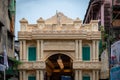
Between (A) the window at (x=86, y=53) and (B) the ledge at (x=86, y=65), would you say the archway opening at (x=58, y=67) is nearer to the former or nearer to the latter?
(A) the window at (x=86, y=53)

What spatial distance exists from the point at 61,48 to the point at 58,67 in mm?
13287

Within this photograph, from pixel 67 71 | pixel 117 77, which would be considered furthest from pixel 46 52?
pixel 117 77

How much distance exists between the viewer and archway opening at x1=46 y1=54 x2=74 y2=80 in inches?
1967

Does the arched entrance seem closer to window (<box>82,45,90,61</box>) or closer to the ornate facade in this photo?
the ornate facade

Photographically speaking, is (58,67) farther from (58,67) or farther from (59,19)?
(59,19)

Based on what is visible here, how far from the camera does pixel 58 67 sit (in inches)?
2322

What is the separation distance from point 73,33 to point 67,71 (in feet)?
39.9

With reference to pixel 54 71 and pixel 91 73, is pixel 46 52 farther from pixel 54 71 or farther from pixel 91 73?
pixel 54 71

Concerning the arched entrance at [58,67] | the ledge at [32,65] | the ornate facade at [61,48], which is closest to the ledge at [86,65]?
the ornate facade at [61,48]

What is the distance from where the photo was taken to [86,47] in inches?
1829

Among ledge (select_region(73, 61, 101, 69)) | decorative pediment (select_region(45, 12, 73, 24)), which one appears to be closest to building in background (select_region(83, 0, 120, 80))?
ledge (select_region(73, 61, 101, 69))

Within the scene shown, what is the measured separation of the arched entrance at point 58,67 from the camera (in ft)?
164

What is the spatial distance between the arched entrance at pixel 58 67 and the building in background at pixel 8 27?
A: 6.16m

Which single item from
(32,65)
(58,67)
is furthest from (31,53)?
(58,67)
